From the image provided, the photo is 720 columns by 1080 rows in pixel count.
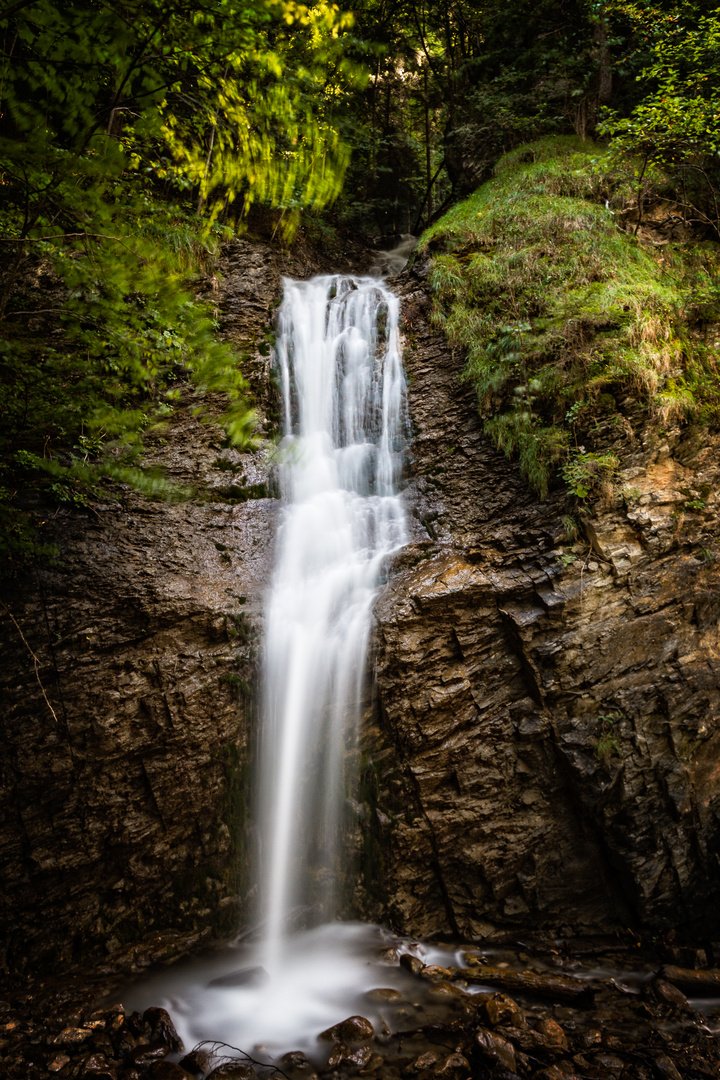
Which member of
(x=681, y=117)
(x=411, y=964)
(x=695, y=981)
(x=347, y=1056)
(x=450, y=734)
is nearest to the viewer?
(x=347, y=1056)

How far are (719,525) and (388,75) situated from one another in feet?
50.4

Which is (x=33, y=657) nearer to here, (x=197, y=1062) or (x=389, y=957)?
(x=197, y=1062)

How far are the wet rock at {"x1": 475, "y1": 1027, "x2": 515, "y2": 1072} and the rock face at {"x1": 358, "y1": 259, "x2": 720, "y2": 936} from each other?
1432 millimetres

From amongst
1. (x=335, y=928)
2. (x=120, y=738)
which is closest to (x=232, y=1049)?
(x=335, y=928)

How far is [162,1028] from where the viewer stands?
4309 mm

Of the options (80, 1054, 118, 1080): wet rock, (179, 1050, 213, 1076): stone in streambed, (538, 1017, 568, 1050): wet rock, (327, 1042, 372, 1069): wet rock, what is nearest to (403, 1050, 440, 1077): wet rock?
(327, 1042, 372, 1069): wet rock

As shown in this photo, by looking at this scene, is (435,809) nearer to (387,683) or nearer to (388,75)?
(387,683)

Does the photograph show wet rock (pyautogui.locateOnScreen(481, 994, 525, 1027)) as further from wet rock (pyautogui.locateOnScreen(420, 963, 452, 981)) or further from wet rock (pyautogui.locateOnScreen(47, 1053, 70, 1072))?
wet rock (pyautogui.locateOnScreen(47, 1053, 70, 1072))

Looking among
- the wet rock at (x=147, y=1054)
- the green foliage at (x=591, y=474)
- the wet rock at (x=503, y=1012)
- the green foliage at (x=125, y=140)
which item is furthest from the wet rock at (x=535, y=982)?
the green foliage at (x=125, y=140)

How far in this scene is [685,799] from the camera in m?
5.53

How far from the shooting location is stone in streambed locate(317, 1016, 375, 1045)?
426 cm

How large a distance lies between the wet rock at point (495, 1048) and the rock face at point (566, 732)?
143 centimetres

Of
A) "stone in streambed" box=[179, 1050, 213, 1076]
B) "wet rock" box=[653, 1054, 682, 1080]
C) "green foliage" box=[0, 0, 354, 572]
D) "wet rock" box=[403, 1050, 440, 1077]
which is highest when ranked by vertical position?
"green foliage" box=[0, 0, 354, 572]

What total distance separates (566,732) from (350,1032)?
308cm
